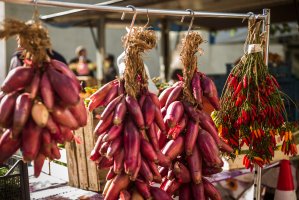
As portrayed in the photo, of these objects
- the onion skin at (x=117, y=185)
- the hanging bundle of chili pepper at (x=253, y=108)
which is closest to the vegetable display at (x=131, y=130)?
the onion skin at (x=117, y=185)

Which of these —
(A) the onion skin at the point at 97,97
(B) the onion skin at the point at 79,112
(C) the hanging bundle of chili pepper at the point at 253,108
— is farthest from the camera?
(C) the hanging bundle of chili pepper at the point at 253,108

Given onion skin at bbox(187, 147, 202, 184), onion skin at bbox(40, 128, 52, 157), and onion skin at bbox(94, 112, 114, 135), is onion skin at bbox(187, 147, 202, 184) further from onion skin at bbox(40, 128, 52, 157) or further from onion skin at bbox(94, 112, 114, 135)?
onion skin at bbox(40, 128, 52, 157)

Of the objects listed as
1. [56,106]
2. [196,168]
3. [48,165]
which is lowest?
[48,165]

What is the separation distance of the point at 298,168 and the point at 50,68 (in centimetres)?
308

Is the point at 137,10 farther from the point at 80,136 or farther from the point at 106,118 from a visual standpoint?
the point at 80,136

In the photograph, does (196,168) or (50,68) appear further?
(196,168)

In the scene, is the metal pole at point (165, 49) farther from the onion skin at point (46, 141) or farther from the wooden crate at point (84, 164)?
the onion skin at point (46, 141)

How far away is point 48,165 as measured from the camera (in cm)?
292

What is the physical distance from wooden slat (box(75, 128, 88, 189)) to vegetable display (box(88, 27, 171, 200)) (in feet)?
2.69

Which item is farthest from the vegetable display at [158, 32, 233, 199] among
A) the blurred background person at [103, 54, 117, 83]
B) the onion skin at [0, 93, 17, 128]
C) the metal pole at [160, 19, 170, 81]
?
the blurred background person at [103, 54, 117, 83]

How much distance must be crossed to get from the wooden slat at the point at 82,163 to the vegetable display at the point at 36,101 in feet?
3.73

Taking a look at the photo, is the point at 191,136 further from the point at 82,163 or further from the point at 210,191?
the point at 82,163

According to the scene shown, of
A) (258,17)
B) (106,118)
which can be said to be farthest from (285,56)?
(106,118)

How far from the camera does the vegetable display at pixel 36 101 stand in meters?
1.35
